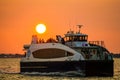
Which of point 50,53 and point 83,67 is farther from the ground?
point 50,53

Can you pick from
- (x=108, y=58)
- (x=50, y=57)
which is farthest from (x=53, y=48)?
(x=108, y=58)

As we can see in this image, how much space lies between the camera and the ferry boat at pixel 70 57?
246ft

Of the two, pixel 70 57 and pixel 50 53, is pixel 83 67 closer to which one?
pixel 70 57

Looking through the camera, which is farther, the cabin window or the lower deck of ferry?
the cabin window

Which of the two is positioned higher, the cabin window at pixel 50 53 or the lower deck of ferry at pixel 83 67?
the cabin window at pixel 50 53

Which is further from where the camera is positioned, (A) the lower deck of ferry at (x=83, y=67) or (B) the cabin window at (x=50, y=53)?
(B) the cabin window at (x=50, y=53)

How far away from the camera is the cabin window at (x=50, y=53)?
75.8 meters

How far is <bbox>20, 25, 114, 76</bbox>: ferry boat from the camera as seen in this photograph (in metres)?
74.9

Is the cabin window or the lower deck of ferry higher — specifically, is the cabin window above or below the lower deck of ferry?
above

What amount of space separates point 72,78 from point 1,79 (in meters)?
9.17

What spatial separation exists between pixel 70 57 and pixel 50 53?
118 inches

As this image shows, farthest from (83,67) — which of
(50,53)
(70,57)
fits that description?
(50,53)

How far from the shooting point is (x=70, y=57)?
247ft

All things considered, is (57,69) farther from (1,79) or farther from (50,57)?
(1,79)
